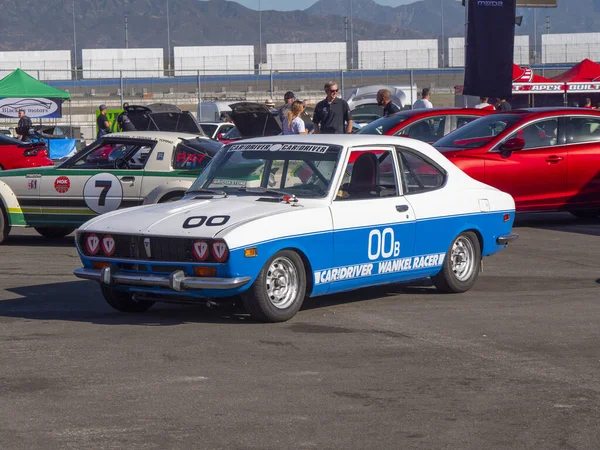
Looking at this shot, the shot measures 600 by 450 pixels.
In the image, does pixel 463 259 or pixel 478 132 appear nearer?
pixel 463 259

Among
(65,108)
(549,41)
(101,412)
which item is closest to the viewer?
(101,412)

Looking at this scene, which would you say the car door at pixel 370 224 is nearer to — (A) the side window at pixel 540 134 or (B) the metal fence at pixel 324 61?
(A) the side window at pixel 540 134

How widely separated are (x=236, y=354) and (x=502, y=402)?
188 cm

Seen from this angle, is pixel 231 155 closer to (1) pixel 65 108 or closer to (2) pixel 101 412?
(2) pixel 101 412

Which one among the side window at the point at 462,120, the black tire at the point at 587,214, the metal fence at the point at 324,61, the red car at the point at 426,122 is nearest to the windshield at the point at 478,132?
the red car at the point at 426,122

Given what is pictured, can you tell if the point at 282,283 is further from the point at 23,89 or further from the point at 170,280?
the point at 23,89

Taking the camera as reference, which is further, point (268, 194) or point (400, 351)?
point (268, 194)

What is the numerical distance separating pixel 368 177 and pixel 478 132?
634 cm

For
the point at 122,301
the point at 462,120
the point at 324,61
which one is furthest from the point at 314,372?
the point at 324,61

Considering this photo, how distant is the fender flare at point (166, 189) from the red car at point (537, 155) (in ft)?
12.3

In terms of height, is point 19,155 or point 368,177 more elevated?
point 368,177

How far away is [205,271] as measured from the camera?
7328 mm

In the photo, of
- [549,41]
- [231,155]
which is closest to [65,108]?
[231,155]

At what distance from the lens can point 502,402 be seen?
5629 millimetres
